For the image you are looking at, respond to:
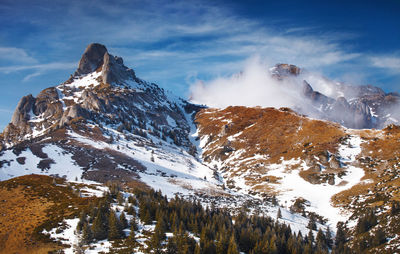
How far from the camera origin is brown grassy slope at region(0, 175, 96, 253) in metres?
45.2

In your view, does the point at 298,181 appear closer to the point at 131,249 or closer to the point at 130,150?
the point at 130,150

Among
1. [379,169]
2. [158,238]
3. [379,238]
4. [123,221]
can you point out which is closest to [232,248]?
[158,238]

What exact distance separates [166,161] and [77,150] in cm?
6149

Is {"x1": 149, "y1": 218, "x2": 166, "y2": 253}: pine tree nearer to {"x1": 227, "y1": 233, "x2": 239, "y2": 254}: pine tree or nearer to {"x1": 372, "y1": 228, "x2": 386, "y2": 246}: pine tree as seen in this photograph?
{"x1": 227, "y1": 233, "x2": 239, "y2": 254}: pine tree

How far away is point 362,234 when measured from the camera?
3792 inches

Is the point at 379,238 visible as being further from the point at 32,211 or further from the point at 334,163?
Result: the point at 32,211

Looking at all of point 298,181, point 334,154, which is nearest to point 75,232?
point 298,181

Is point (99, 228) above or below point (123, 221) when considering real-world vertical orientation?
below

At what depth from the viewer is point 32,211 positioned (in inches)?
2188

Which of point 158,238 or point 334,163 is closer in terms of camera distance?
point 158,238

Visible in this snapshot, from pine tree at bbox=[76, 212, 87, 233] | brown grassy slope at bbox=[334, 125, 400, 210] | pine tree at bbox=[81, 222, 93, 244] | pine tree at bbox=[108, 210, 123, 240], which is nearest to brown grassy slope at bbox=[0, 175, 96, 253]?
pine tree at bbox=[81, 222, 93, 244]

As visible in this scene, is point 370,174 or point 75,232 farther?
point 370,174

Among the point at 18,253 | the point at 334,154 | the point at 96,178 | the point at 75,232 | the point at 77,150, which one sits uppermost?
the point at 334,154

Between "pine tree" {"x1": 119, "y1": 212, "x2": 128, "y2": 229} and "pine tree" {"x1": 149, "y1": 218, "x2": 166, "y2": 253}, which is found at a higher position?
"pine tree" {"x1": 119, "y1": 212, "x2": 128, "y2": 229}
